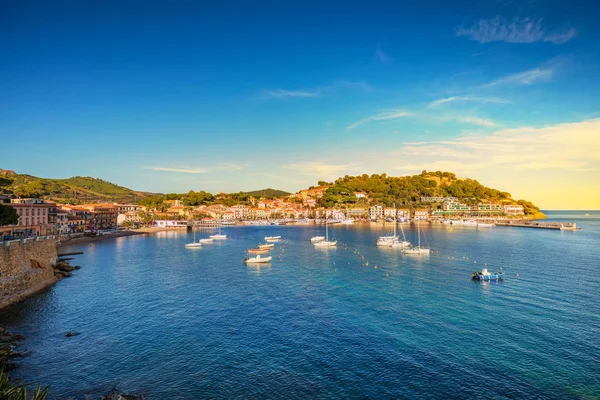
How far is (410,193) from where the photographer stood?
17675 centimetres

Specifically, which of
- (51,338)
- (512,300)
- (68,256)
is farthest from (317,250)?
(51,338)

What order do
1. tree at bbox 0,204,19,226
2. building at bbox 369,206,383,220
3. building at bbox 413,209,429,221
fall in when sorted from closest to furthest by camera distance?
tree at bbox 0,204,19,226, building at bbox 413,209,429,221, building at bbox 369,206,383,220

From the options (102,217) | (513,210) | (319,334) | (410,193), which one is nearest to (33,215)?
(102,217)

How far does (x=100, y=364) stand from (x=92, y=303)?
1322cm

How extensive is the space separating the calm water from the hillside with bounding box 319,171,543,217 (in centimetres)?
13138

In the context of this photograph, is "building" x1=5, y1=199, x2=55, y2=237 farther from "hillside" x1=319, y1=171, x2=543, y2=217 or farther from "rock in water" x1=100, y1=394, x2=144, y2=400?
"hillside" x1=319, y1=171, x2=543, y2=217

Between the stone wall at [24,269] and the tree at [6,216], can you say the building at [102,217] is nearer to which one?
the tree at [6,216]

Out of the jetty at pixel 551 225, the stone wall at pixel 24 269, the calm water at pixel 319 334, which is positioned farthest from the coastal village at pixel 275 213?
the calm water at pixel 319 334

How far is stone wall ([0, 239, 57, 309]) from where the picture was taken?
92.8ft

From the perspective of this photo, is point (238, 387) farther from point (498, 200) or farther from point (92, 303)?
point (498, 200)

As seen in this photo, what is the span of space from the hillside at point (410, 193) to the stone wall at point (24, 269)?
144 metres

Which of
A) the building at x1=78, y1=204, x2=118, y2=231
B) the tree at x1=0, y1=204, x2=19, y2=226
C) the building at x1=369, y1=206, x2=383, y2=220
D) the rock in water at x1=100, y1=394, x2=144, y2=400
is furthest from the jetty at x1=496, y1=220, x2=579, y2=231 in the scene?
the building at x1=78, y1=204, x2=118, y2=231

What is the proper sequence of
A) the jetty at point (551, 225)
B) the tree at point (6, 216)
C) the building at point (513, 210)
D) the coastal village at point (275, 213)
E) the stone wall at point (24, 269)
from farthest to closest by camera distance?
1. the building at point (513, 210)
2. the coastal village at point (275, 213)
3. the jetty at point (551, 225)
4. the tree at point (6, 216)
5. the stone wall at point (24, 269)

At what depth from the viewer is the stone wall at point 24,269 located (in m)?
28.3
